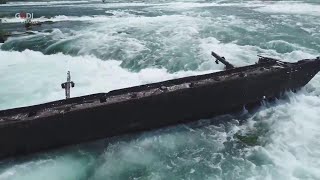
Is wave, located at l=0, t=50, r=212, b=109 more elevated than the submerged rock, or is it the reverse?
the submerged rock

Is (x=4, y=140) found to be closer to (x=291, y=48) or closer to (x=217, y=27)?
(x=291, y=48)

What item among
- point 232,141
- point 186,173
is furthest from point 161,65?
point 186,173

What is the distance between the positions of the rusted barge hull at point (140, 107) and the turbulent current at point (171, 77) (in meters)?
0.49

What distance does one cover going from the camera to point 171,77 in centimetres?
2020

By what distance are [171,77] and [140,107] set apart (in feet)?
24.8

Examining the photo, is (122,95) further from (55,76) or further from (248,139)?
(55,76)

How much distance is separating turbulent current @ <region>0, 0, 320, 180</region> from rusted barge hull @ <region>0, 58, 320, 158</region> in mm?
485

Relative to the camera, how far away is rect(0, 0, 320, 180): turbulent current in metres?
11.6

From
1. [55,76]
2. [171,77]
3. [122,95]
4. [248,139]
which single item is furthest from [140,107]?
[55,76]

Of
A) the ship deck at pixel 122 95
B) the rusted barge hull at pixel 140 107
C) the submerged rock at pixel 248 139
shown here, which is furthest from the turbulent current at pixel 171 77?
the ship deck at pixel 122 95

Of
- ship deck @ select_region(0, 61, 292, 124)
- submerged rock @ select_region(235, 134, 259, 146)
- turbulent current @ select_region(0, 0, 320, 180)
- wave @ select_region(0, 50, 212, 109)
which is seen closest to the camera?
turbulent current @ select_region(0, 0, 320, 180)

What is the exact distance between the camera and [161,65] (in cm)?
2314

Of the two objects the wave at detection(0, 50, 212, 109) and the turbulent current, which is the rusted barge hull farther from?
the wave at detection(0, 50, 212, 109)

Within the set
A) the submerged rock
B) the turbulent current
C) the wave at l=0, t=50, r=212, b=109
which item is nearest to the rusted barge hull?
the turbulent current
